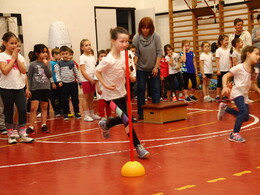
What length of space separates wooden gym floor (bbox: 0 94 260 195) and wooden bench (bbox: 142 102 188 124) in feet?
0.70

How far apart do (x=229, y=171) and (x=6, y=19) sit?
11058 mm

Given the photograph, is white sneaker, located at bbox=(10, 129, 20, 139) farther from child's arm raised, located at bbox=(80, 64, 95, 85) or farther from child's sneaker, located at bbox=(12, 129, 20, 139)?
child's arm raised, located at bbox=(80, 64, 95, 85)

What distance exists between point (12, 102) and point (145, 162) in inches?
99.6

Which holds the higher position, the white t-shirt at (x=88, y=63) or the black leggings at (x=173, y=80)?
the white t-shirt at (x=88, y=63)

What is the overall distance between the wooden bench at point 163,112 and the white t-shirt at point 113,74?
2403 mm

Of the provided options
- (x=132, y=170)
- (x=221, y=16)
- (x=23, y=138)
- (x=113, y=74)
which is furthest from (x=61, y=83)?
(x=221, y=16)

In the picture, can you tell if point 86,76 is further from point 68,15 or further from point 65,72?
point 68,15

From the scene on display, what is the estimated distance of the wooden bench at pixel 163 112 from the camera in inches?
299

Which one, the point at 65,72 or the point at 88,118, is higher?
the point at 65,72

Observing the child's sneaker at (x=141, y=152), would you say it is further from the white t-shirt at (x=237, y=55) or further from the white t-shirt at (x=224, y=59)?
the white t-shirt at (x=224, y=59)

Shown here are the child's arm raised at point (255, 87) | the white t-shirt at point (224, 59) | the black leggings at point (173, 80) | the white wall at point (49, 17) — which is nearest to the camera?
the child's arm raised at point (255, 87)

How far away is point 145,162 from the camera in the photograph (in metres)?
4.77

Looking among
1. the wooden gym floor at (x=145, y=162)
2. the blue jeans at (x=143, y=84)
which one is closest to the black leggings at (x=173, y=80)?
the blue jeans at (x=143, y=84)

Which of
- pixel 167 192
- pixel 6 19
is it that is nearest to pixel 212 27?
pixel 6 19
